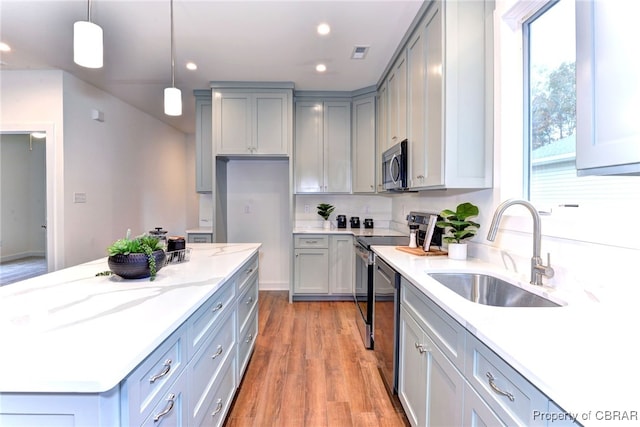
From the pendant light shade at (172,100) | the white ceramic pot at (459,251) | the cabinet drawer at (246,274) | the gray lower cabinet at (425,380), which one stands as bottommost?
the gray lower cabinet at (425,380)

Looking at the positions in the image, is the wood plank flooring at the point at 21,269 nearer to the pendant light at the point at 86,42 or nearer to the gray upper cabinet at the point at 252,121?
the gray upper cabinet at the point at 252,121

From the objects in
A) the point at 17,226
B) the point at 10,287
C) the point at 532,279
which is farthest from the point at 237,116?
the point at 17,226

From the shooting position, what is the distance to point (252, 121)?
12.0 feet

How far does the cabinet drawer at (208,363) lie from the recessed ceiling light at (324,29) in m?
2.28

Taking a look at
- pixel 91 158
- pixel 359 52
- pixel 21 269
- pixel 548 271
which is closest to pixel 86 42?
pixel 359 52

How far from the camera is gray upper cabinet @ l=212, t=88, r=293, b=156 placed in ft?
11.9

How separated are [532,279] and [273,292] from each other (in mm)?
3448

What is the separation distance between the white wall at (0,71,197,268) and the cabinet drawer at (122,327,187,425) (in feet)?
10.3

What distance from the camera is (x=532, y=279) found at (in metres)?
1.32

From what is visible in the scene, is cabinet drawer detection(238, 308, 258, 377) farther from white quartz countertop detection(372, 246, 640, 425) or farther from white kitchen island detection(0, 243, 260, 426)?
white quartz countertop detection(372, 246, 640, 425)

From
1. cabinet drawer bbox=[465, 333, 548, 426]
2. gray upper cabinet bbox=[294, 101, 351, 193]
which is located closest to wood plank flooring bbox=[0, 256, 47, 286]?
gray upper cabinet bbox=[294, 101, 351, 193]

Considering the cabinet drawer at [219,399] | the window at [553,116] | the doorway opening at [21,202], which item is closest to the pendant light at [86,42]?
the cabinet drawer at [219,399]

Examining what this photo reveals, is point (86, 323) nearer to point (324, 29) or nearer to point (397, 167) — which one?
point (397, 167)

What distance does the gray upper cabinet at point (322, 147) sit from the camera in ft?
12.9
